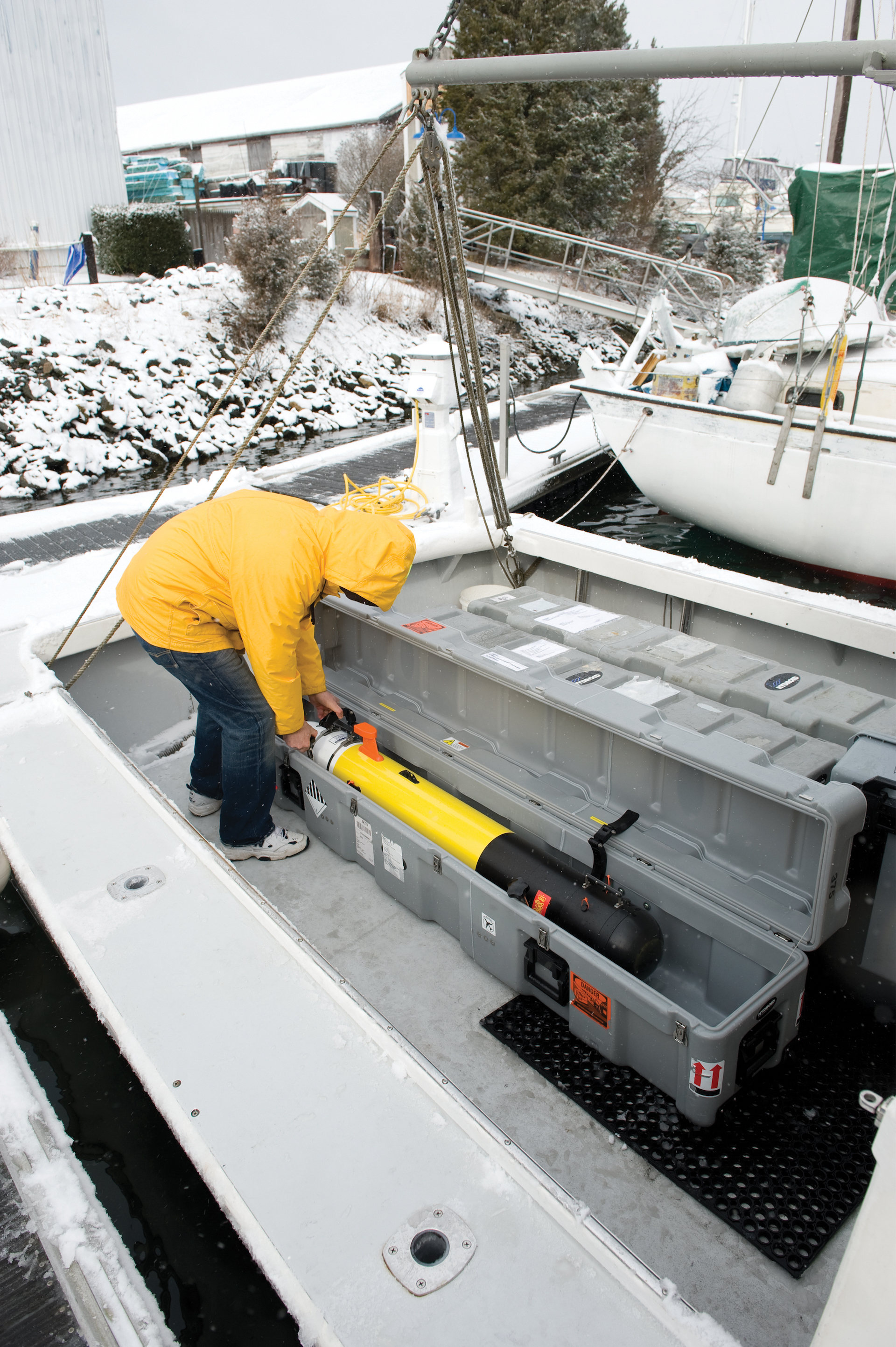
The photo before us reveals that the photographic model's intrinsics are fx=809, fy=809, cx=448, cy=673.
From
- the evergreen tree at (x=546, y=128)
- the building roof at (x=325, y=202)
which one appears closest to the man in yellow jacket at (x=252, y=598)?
the building roof at (x=325, y=202)

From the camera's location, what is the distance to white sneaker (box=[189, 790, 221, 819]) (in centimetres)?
367

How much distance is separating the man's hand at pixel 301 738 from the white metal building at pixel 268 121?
35214mm

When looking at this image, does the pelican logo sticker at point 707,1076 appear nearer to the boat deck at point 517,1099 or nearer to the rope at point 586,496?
the boat deck at point 517,1099

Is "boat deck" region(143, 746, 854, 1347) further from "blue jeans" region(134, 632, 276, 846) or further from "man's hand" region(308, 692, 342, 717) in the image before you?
"man's hand" region(308, 692, 342, 717)

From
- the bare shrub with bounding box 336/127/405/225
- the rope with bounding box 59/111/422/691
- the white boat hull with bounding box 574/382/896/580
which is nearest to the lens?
the rope with bounding box 59/111/422/691

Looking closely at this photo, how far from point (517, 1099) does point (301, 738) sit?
148 cm

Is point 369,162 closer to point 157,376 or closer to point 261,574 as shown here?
point 157,376

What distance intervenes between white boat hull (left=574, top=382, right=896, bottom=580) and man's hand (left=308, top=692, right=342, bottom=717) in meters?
5.32

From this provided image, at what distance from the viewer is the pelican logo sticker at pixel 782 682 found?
9.71 feet

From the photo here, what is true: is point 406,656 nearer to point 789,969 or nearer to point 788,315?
point 789,969

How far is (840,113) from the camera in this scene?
15.7 m

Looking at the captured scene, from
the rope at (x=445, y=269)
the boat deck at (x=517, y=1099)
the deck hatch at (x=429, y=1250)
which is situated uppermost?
the rope at (x=445, y=269)

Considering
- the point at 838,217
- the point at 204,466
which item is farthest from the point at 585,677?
the point at 204,466

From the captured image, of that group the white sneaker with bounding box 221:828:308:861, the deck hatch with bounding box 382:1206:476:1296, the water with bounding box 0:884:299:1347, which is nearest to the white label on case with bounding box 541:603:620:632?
the white sneaker with bounding box 221:828:308:861
